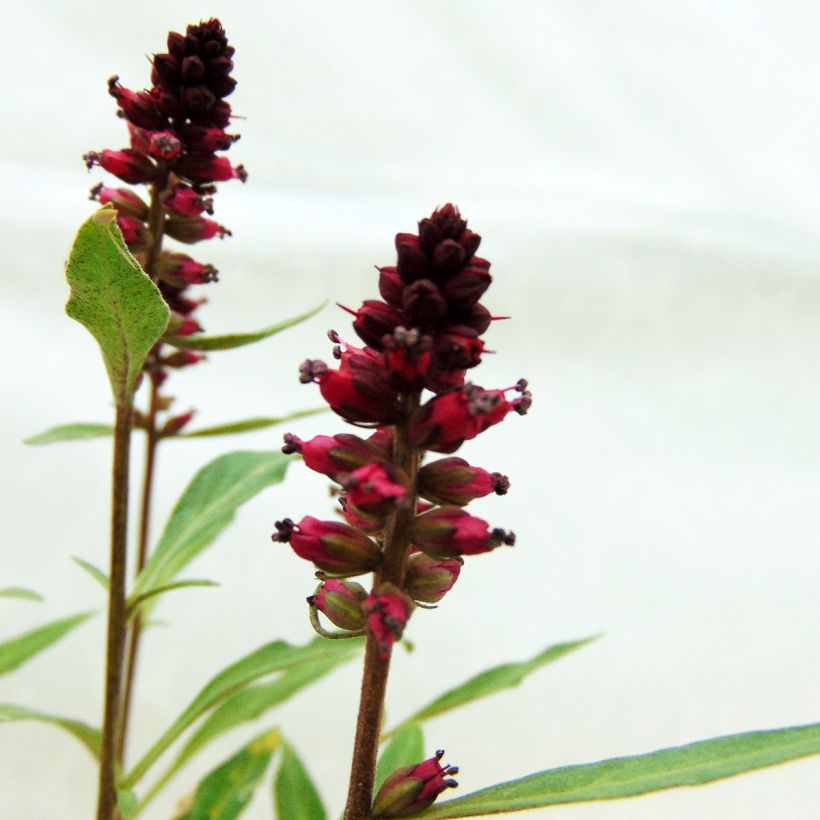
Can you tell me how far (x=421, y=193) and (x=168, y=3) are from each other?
0.65 metres

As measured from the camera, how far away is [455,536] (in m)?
0.57

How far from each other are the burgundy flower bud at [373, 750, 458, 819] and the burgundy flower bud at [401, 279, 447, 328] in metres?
0.27

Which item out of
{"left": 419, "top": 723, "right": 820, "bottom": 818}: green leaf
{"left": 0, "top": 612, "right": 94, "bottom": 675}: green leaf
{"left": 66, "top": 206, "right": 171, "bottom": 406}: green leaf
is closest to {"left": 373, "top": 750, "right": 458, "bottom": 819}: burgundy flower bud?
{"left": 419, "top": 723, "right": 820, "bottom": 818}: green leaf

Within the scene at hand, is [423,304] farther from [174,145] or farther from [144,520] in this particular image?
[144,520]

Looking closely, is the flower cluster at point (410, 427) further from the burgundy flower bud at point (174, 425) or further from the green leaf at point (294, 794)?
the green leaf at point (294, 794)

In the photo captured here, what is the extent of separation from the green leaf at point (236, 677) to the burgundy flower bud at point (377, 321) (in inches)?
19.7

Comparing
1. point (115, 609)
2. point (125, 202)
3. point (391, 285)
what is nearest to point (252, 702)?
point (115, 609)

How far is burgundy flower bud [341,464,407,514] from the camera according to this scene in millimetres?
534

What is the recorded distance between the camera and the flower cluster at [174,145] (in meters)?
0.79

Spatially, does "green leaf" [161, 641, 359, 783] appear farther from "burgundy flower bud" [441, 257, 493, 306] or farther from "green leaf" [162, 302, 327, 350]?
"burgundy flower bud" [441, 257, 493, 306]

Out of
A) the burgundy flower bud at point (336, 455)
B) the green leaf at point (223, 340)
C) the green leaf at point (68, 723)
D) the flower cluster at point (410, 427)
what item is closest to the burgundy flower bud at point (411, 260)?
the flower cluster at point (410, 427)

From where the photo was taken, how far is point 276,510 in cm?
→ 191

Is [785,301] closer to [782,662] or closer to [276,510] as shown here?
[782,662]

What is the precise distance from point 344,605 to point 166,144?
1.32 feet
